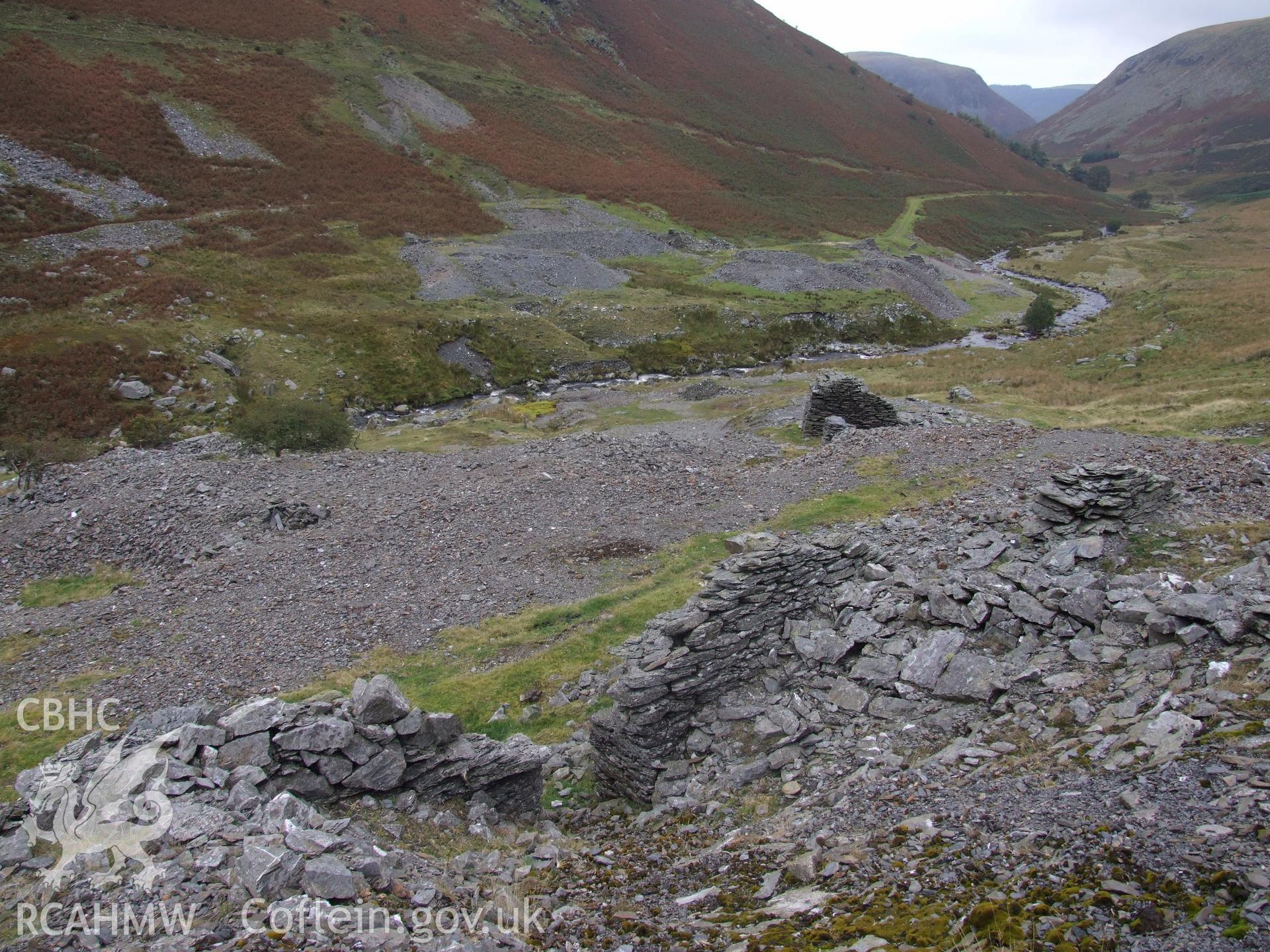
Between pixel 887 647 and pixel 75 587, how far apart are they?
27.0 m

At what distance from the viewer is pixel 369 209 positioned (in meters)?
77.1

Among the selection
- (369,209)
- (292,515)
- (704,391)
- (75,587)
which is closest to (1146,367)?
(704,391)

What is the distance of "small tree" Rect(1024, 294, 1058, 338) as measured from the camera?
70438mm

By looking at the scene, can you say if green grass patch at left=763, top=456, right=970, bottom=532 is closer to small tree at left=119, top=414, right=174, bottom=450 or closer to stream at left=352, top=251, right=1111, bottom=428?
stream at left=352, top=251, right=1111, bottom=428

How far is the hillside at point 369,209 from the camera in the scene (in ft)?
166

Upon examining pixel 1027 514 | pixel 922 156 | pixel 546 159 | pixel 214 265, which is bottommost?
pixel 1027 514

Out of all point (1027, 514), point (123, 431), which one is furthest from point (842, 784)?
point (123, 431)

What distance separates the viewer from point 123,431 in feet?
135

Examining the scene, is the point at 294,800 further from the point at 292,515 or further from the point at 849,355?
the point at 849,355

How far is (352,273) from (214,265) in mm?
10815

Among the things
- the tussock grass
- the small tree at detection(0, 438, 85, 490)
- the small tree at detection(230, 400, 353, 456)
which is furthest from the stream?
the small tree at detection(0, 438, 85, 490)

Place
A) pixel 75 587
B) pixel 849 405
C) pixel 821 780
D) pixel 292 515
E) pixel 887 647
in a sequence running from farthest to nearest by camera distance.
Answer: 1. pixel 849 405
2. pixel 292 515
3. pixel 75 587
4. pixel 887 647
5. pixel 821 780

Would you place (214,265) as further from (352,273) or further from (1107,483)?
(1107,483)

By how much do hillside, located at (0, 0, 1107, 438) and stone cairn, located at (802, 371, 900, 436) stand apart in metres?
27.5
